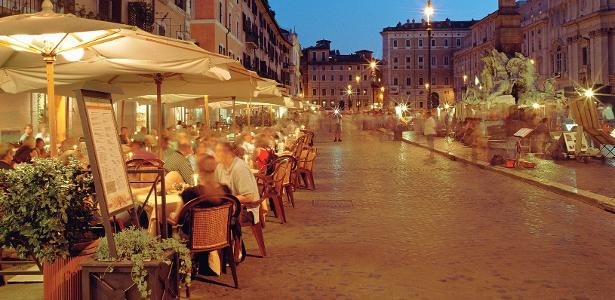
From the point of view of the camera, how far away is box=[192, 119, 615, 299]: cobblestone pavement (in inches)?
255

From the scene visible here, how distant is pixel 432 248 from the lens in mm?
8383

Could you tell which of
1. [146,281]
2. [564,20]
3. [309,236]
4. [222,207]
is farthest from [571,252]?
[564,20]

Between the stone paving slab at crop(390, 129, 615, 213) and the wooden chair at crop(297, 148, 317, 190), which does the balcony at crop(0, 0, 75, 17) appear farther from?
the stone paving slab at crop(390, 129, 615, 213)

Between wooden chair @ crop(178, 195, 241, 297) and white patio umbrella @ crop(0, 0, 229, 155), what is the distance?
4.50 feet

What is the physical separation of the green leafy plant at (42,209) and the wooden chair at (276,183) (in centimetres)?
489

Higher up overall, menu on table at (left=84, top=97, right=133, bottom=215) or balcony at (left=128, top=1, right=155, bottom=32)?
balcony at (left=128, top=1, right=155, bottom=32)

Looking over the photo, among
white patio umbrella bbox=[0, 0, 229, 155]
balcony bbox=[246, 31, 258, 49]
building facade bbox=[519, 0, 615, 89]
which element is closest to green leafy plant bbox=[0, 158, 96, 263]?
white patio umbrella bbox=[0, 0, 229, 155]

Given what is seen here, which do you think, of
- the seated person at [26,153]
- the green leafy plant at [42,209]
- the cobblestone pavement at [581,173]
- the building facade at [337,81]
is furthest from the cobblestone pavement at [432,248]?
the building facade at [337,81]

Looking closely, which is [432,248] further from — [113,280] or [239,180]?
[113,280]

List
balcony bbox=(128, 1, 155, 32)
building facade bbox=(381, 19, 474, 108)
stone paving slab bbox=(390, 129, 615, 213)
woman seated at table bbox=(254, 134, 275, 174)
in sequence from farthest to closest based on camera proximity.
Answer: building facade bbox=(381, 19, 474, 108)
balcony bbox=(128, 1, 155, 32)
stone paving slab bbox=(390, 129, 615, 213)
woman seated at table bbox=(254, 134, 275, 174)

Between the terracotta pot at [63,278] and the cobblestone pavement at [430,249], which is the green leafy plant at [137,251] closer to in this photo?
the terracotta pot at [63,278]

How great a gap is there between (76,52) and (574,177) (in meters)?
13.3

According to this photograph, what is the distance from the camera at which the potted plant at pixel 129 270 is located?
4.68 metres

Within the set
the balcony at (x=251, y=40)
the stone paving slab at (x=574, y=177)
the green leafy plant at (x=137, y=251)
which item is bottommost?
the stone paving slab at (x=574, y=177)
